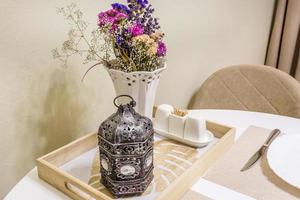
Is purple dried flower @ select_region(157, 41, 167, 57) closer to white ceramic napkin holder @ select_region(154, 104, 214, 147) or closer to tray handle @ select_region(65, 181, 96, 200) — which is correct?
white ceramic napkin holder @ select_region(154, 104, 214, 147)

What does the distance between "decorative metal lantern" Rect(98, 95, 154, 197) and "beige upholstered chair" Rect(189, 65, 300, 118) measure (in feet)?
3.01

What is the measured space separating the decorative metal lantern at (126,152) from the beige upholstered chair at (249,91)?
917 millimetres

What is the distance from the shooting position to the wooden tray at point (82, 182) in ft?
2.11

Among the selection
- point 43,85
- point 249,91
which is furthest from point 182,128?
point 249,91

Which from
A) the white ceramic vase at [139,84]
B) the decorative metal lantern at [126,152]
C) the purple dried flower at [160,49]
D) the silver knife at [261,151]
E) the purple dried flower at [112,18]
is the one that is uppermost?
the purple dried flower at [112,18]

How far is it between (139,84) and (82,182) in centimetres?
30

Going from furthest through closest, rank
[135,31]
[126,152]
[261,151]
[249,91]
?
[249,91] → [261,151] → [135,31] → [126,152]

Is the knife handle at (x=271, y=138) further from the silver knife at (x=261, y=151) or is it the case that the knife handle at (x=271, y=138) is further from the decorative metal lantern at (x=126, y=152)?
the decorative metal lantern at (x=126, y=152)

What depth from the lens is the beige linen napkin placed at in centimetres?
69

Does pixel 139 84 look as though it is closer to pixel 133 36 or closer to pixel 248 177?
pixel 133 36

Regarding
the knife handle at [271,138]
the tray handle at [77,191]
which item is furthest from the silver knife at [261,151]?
the tray handle at [77,191]

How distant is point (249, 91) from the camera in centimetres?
150

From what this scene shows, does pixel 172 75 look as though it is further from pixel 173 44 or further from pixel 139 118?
pixel 139 118

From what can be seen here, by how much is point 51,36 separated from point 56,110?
0.79ft
